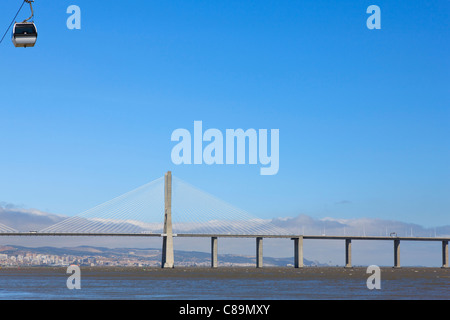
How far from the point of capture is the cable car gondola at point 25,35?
70.6 feet

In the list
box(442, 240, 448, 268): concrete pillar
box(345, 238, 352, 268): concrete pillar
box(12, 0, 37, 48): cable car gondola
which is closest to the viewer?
box(12, 0, 37, 48): cable car gondola

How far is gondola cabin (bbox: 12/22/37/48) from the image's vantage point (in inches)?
847

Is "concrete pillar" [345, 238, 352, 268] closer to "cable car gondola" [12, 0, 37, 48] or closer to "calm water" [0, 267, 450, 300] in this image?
"calm water" [0, 267, 450, 300]

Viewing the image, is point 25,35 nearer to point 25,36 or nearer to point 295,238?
point 25,36

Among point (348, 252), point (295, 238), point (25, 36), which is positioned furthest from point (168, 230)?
point (25, 36)

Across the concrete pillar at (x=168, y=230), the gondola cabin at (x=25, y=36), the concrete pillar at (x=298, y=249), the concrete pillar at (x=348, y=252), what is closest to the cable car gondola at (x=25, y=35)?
the gondola cabin at (x=25, y=36)

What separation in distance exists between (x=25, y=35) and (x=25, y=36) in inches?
1.1

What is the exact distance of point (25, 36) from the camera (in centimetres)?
2162

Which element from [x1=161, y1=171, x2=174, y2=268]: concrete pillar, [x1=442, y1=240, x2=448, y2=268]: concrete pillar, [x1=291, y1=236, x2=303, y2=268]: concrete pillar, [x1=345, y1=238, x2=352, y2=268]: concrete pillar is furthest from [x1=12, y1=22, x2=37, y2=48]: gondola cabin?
[x1=442, y1=240, x2=448, y2=268]: concrete pillar

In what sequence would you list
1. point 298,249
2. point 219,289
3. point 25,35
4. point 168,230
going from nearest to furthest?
point 25,35 → point 219,289 → point 168,230 → point 298,249

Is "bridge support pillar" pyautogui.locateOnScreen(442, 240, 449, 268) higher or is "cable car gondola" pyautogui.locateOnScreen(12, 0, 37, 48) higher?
"cable car gondola" pyautogui.locateOnScreen(12, 0, 37, 48)

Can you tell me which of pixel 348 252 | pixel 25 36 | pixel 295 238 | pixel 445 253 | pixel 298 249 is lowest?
pixel 445 253

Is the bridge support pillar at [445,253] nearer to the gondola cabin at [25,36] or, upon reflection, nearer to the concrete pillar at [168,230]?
the concrete pillar at [168,230]
